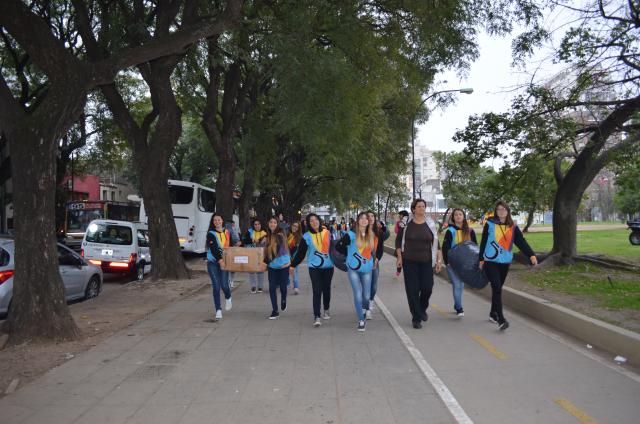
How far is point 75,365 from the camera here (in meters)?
Result: 6.13

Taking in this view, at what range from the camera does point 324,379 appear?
5.37 metres

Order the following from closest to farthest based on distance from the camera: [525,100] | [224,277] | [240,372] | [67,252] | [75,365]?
[240,372] < [75,365] < [224,277] < [67,252] < [525,100]

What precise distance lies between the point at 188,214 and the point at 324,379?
1937 cm

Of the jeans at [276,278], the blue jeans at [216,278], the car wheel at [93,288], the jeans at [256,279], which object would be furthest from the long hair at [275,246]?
the car wheel at [93,288]

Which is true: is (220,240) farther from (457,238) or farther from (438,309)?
(438,309)

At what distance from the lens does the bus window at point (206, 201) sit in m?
24.7

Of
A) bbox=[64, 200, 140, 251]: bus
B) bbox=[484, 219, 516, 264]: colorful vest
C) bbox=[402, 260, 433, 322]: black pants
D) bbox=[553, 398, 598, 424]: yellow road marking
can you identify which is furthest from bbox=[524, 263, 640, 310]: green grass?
bbox=[64, 200, 140, 251]: bus

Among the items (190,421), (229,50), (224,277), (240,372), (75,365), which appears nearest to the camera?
(190,421)

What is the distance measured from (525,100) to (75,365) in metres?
10.6

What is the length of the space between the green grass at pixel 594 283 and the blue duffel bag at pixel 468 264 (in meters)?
2.21

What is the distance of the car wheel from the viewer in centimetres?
1144

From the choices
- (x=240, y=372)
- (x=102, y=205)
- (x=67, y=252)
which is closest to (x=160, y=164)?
(x=67, y=252)

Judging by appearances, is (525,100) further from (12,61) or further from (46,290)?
(12,61)

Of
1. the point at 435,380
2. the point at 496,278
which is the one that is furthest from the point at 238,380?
the point at 496,278
